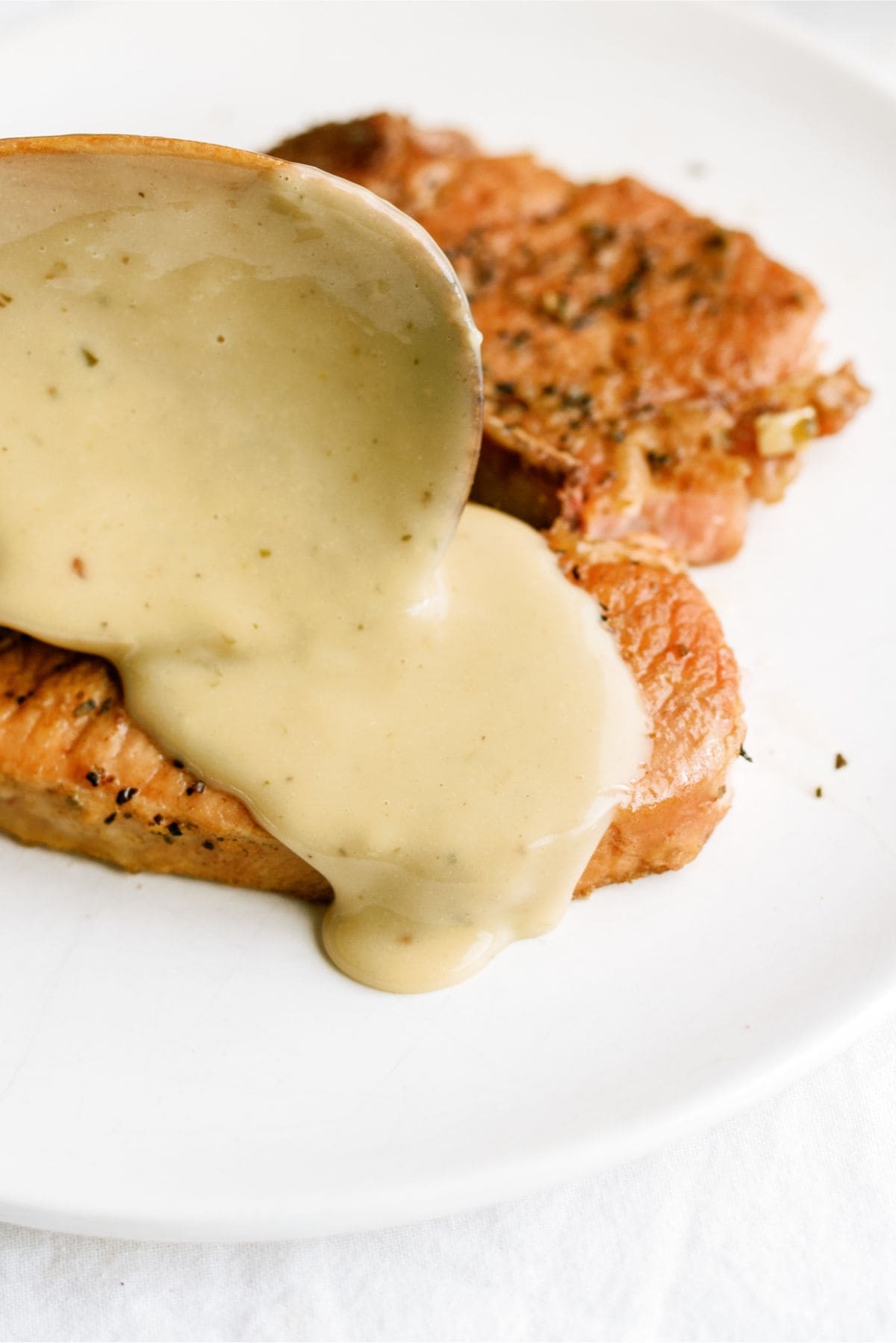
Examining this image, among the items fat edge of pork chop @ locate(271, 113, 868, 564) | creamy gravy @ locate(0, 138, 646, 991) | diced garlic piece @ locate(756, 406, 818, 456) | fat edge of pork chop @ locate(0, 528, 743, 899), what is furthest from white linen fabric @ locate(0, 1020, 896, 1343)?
diced garlic piece @ locate(756, 406, 818, 456)

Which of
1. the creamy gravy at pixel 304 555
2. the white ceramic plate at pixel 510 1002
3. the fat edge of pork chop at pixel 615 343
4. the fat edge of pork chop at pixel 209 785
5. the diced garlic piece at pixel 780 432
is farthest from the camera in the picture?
the diced garlic piece at pixel 780 432

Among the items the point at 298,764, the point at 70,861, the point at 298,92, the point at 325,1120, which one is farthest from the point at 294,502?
the point at 298,92

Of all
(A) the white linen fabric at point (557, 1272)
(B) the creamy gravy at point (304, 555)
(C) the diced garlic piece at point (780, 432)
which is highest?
(C) the diced garlic piece at point (780, 432)

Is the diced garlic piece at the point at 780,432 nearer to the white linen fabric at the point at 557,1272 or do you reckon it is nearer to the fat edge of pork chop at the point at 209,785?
the fat edge of pork chop at the point at 209,785

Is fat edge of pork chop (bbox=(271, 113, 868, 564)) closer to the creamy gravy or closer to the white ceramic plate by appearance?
the white ceramic plate

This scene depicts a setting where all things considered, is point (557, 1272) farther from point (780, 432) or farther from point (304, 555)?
point (780, 432)

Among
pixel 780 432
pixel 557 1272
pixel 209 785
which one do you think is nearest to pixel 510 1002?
pixel 557 1272

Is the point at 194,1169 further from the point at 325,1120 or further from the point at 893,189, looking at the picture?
the point at 893,189

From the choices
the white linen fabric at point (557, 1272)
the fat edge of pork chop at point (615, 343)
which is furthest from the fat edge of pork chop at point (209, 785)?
the white linen fabric at point (557, 1272)
